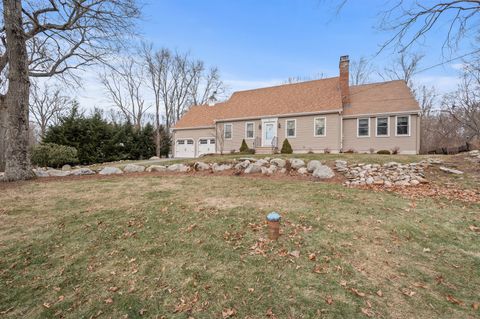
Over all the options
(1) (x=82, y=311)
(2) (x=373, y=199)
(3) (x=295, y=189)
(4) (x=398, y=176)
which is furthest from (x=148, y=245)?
(4) (x=398, y=176)

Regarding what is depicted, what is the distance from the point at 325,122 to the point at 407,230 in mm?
12067

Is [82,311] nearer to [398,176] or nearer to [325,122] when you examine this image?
[398,176]

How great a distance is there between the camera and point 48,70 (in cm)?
1038

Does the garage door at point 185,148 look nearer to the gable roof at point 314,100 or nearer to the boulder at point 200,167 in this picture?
the gable roof at point 314,100

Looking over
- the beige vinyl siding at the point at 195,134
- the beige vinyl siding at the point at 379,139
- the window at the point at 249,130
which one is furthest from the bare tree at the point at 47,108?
the beige vinyl siding at the point at 379,139

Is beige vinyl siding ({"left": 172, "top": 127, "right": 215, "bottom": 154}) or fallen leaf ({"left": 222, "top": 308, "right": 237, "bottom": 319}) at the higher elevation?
beige vinyl siding ({"left": 172, "top": 127, "right": 215, "bottom": 154})

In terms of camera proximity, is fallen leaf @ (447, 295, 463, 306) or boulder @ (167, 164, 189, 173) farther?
boulder @ (167, 164, 189, 173)

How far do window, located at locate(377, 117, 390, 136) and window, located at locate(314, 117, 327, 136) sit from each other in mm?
3056

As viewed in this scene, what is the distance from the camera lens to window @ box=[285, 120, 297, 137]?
52.9ft

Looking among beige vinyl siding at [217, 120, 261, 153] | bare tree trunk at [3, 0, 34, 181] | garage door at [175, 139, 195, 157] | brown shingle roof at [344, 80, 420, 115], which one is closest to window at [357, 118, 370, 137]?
brown shingle roof at [344, 80, 420, 115]

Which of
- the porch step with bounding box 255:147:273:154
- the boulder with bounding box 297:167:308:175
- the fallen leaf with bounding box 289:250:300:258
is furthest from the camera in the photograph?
the porch step with bounding box 255:147:273:154

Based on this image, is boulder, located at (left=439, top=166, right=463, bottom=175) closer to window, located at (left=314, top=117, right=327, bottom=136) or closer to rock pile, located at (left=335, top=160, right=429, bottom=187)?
rock pile, located at (left=335, top=160, right=429, bottom=187)

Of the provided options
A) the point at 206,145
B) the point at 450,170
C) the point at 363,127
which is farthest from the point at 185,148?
the point at 450,170

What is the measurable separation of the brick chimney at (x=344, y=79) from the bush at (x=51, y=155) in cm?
1821
